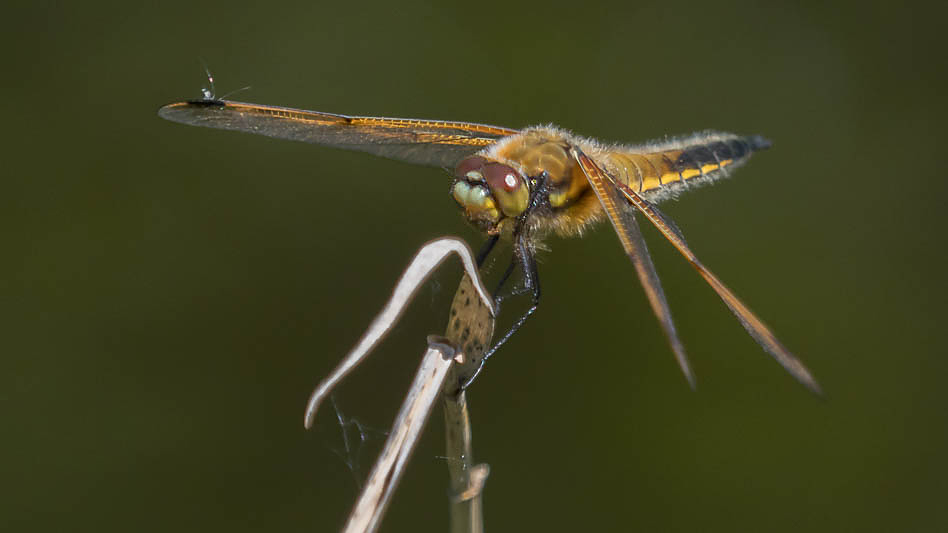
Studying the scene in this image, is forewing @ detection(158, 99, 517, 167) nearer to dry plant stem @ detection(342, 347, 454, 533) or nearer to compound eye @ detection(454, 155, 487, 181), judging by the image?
compound eye @ detection(454, 155, 487, 181)

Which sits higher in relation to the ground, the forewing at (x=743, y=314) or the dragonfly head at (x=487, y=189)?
the dragonfly head at (x=487, y=189)

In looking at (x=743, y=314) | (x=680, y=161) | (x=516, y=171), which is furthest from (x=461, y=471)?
(x=680, y=161)

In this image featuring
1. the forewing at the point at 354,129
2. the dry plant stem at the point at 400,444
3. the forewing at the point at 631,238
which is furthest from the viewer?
the forewing at the point at 354,129

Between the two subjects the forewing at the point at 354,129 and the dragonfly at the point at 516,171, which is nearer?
the dragonfly at the point at 516,171

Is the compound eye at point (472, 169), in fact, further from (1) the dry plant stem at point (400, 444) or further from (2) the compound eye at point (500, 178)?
(1) the dry plant stem at point (400, 444)

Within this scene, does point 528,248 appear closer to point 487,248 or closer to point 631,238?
point 487,248

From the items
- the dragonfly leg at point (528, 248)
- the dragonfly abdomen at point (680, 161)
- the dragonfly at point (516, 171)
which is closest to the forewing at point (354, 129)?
the dragonfly at point (516, 171)

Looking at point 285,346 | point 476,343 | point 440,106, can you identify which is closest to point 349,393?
point 285,346

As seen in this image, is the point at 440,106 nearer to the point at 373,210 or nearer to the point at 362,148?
the point at 373,210
